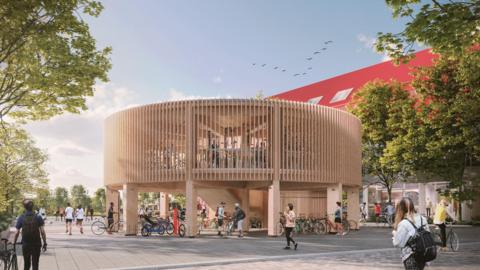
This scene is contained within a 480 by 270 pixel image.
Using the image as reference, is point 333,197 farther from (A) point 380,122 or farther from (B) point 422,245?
(B) point 422,245

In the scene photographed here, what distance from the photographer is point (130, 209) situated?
28188 millimetres

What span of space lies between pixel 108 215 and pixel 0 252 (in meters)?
19.5

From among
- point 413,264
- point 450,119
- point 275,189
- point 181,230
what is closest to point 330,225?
point 275,189

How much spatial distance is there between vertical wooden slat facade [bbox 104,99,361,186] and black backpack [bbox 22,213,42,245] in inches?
608

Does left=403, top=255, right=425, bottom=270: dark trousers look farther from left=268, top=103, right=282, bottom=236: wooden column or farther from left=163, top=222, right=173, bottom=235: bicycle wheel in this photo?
left=163, top=222, right=173, bottom=235: bicycle wheel

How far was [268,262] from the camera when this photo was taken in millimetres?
14992

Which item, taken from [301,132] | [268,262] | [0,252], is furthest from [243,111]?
[0,252]

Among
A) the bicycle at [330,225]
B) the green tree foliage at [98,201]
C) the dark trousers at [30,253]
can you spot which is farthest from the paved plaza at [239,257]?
the green tree foliage at [98,201]

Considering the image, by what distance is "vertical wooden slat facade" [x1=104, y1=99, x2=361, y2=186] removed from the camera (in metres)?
25.9

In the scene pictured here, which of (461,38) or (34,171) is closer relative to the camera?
(461,38)

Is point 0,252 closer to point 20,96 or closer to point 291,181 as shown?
point 20,96

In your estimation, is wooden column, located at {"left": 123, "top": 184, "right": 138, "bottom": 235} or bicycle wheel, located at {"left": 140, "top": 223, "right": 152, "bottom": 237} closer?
bicycle wheel, located at {"left": 140, "top": 223, "right": 152, "bottom": 237}

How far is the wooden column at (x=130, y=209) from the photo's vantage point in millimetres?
27969

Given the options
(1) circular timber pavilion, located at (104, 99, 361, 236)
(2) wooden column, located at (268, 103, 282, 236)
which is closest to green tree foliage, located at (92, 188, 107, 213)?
(1) circular timber pavilion, located at (104, 99, 361, 236)
